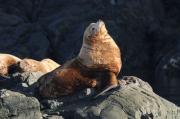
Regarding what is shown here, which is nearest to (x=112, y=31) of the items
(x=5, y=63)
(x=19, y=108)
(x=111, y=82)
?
(x=5, y=63)

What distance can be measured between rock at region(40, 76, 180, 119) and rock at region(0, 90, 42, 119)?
0.35m

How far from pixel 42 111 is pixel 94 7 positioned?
10350mm

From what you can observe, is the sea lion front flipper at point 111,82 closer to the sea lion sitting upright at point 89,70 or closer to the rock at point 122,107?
the sea lion sitting upright at point 89,70

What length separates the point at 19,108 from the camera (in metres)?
10.4

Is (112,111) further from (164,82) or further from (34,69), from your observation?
(164,82)

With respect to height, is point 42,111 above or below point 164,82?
above

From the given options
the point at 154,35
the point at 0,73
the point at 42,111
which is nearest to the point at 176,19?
the point at 154,35

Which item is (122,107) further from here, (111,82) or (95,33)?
(95,33)

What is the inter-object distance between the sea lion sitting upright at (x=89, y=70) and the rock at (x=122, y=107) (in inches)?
20.5

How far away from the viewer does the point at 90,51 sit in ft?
38.7

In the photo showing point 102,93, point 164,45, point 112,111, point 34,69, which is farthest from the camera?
point 164,45

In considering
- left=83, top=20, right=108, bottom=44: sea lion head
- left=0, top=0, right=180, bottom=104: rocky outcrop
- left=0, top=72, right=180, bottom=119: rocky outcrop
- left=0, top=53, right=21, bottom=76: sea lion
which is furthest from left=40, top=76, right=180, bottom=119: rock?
left=0, top=0, right=180, bottom=104: rocky outcrop

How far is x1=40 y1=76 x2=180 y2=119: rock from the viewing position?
1032cm

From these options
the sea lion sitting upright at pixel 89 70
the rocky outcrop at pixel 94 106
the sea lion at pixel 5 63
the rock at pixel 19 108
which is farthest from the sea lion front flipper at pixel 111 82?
the sea lion at pixel 5 63
